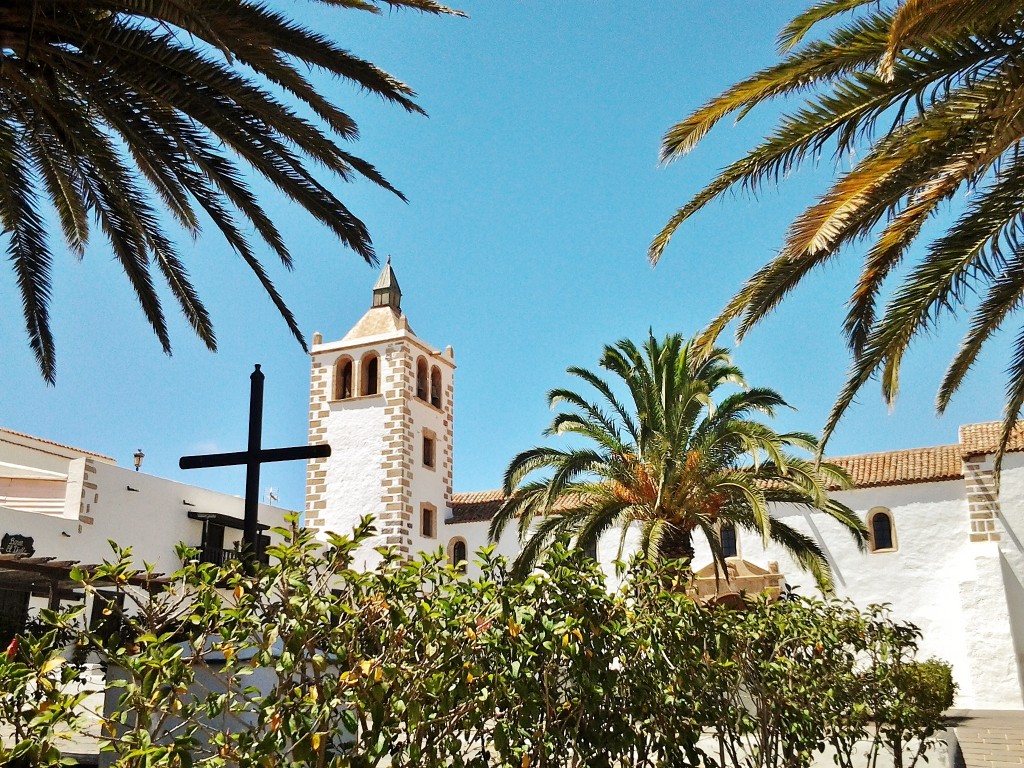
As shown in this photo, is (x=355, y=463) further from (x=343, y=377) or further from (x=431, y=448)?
(x=343, y=377)

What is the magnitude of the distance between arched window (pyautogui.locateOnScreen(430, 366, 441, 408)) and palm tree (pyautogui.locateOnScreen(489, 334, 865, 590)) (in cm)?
1157

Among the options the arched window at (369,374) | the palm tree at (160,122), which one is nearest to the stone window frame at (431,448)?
the arched window at (369,374)

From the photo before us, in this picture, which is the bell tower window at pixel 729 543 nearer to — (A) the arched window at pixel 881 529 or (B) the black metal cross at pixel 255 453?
(A) the arched window at pixel 881 529

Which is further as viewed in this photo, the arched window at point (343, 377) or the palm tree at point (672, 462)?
the arched window at point (343, 377)

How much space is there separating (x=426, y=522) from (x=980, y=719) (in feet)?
47.3

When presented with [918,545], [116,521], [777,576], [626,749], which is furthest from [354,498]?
[626,749]

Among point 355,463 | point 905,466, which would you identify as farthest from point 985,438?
point 355,463

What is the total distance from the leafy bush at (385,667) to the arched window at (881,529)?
1687 centimetres

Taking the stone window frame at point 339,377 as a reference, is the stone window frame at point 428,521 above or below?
below

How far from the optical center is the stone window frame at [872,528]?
20.5 m

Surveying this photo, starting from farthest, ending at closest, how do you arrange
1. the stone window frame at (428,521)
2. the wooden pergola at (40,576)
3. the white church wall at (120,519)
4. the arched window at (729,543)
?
1. the stone window frame at (428,521)
2. the arched window at (729,543)
3. the white church wall at (120,519)
4. the wooden pergola at (40,576)

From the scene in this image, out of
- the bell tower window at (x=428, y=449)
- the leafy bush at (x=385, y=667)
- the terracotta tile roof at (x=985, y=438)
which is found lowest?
the leafy bush at (x=385, y=667)

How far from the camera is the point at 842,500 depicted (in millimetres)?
21141

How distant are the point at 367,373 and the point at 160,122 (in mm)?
19767
